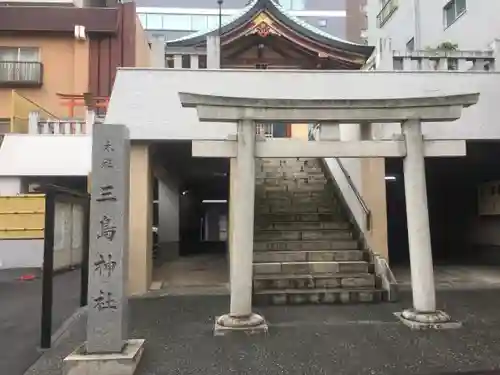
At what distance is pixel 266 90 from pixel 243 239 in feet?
13.1

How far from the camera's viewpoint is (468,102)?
7.59m

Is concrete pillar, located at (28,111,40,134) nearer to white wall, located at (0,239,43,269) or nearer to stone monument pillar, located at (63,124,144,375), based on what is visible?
white wall, located at (0,239,43,269)

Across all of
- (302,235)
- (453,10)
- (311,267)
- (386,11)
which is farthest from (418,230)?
(386,11)

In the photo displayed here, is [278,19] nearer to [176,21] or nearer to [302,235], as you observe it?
[302,235]

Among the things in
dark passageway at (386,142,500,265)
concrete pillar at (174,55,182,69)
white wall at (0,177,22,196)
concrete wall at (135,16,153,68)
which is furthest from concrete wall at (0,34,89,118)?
dark passageway at (386,142,500,265)

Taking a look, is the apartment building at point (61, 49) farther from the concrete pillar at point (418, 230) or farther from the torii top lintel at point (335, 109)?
the concrete pillar at point (418, 230)

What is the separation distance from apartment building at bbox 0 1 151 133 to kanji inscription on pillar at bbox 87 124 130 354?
15858 millimetres

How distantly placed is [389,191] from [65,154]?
12.0 m

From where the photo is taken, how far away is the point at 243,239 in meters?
7.48

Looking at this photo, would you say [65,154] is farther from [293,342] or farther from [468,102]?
[468,102]

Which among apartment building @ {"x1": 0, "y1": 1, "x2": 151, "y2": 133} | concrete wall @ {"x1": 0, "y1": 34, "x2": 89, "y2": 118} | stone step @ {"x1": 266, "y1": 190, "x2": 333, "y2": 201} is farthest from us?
concrete wall @ {"x1": 0, "y1": 34, "x2": 89, "y2": 118}

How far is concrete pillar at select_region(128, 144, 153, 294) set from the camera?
10.0 metres

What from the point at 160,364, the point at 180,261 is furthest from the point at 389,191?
the point at 160,364

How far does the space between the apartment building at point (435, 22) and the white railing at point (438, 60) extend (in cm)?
123
